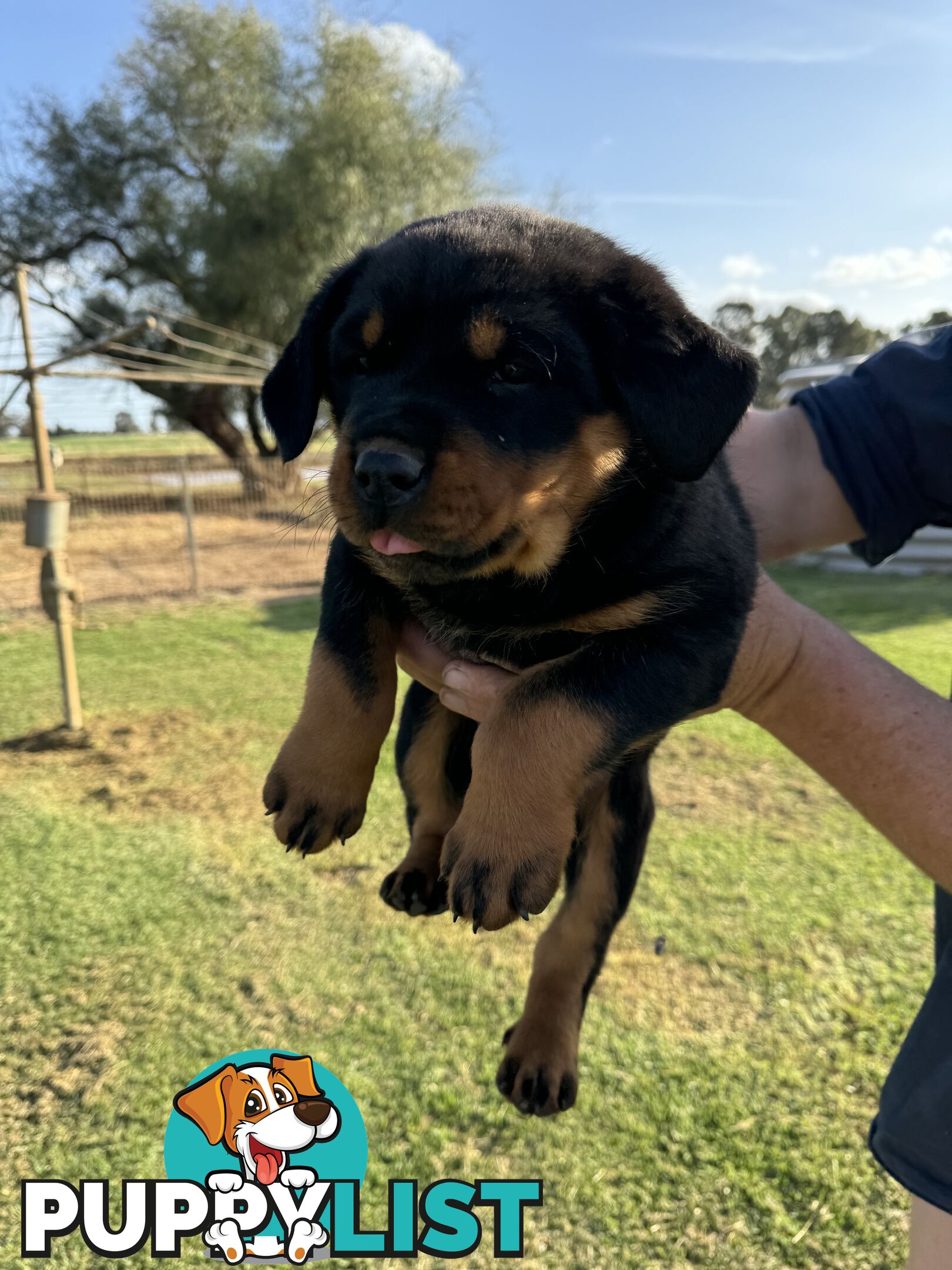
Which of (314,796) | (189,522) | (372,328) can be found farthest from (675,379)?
(189,522)

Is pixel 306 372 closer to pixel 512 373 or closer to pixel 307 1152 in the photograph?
pixel 512 373

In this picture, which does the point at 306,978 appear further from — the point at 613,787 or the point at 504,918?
the point at 504,918

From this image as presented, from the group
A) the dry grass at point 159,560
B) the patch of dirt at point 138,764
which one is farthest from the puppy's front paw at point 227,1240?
the dry grass at point 159,560

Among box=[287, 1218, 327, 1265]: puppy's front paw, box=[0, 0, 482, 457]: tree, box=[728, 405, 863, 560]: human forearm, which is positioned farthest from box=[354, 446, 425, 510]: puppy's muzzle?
box=[0, 0, 482, 457]: tree

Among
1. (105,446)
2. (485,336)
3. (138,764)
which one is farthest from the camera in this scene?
(105,446)

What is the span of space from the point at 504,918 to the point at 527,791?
20 centimetres

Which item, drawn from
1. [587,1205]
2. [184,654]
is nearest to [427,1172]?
[587,1205]

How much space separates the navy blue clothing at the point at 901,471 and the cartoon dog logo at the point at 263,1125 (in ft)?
4.94

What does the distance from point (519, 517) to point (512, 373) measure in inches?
10.1

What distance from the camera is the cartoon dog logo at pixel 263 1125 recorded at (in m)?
2.24

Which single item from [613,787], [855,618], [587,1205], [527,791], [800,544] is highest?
[800,544]

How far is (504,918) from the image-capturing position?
1324 mm

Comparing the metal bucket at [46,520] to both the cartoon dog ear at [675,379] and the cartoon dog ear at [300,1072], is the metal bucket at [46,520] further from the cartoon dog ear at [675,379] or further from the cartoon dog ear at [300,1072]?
the cartoon dog ear at [675,379]

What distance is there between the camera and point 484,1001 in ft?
10.2
